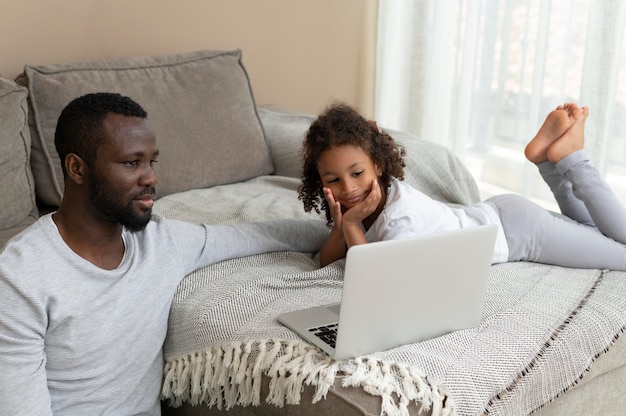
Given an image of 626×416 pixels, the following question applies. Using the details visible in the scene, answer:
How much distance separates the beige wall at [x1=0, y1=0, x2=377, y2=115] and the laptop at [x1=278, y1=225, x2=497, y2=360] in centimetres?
143

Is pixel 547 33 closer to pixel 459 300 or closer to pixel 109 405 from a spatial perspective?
pixel 459 300

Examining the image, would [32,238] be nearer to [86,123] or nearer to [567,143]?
[86,123]

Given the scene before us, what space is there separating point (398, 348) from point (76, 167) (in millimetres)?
658

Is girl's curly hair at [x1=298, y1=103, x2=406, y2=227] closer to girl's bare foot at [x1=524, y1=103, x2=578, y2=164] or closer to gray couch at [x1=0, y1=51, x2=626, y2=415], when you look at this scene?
gray couch at [x1=0, y1=51, x2=626, y2=415]

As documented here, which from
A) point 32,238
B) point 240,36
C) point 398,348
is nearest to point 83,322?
point 32,238

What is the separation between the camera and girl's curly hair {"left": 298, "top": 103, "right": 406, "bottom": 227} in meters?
1.81

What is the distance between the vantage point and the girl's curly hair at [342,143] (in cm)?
181

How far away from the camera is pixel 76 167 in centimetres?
142

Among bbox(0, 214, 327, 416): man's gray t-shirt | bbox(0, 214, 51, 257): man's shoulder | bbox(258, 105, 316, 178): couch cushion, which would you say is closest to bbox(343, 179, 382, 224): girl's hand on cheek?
bbox(0, 214, 327, 416): man's gray t-shirt

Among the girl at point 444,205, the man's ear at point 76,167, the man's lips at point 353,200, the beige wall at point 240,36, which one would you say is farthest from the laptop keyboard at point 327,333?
the beige wall at point 240,36

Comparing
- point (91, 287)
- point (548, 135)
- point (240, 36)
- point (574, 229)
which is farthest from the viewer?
point (240, 36)

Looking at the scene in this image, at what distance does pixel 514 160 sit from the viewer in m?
3.02

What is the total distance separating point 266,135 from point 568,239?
109cm

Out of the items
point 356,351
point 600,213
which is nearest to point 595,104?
point 600,213
